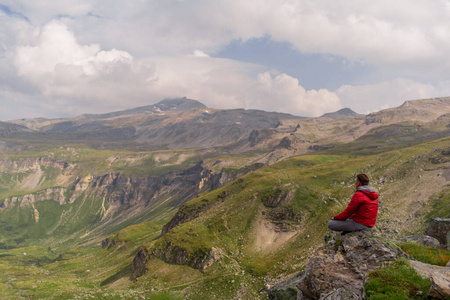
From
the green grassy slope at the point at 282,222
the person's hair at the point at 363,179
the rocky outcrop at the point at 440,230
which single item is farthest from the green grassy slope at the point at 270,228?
the person's hair at the point at 363,179

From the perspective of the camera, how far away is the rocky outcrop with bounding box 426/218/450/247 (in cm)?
3950

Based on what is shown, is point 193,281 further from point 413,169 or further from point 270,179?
point 413,169

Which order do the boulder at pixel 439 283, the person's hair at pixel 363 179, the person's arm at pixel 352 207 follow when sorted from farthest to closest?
the person's hair at pixel 363 179
the person's arm at pixel 352 207
the boulder at pixel 439 283

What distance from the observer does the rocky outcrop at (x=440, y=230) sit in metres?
39.5

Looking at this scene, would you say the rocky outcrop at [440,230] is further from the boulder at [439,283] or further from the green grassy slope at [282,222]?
the green grassy slope at [282,222]

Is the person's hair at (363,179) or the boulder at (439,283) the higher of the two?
the person's hair at (363,179)

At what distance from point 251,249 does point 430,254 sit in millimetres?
98487

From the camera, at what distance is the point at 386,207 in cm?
10312

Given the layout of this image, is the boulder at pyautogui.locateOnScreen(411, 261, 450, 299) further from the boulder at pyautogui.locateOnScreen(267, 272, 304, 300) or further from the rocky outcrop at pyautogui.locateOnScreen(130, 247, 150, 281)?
the rocky outcrop at pyautogui.locateOnScreen(130, 247, 150, 281)

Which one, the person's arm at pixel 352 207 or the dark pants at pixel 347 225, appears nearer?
the person's arm at pixel 352 207

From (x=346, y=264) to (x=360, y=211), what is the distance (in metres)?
4.42

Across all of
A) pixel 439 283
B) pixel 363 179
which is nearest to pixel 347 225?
pixel 363 179

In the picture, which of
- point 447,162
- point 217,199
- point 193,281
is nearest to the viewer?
point 193,281

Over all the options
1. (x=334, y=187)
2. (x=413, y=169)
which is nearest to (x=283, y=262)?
(x=334, y=187)
